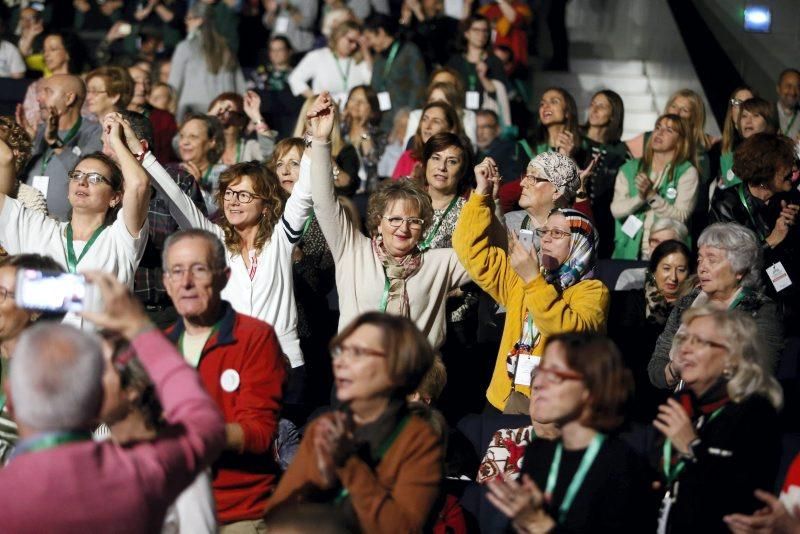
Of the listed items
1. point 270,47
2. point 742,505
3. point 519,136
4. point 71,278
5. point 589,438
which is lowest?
point 742,505

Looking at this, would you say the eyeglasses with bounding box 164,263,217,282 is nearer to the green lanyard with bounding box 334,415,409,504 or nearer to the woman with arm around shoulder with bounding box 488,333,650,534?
the green lanyard with bounding box 334,415,409,504

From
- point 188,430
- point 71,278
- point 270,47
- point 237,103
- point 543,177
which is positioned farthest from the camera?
point 270,47

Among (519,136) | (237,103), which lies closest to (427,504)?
(237,103)

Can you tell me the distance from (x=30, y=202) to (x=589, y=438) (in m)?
3.43

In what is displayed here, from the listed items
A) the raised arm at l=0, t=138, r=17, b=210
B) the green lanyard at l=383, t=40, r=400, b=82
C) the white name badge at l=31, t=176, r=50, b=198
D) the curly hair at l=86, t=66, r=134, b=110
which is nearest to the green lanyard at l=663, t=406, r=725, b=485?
the raised arm at l=0, t=138, r=17, b=210

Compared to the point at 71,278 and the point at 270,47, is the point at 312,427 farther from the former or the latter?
the point at 270,47

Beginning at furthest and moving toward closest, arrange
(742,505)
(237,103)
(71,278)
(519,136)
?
(519,136), (237,103), (742,505), (71,278)

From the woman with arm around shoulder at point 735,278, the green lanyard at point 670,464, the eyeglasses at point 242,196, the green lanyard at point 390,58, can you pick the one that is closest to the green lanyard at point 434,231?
the eyeglasses at point 242,196

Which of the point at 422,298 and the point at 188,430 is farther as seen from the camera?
the point at 422,298

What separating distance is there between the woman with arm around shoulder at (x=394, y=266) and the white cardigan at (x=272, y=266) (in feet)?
0.49

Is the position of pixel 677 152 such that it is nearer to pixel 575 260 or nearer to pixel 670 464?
pixel 575 260

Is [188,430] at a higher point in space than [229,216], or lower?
lower

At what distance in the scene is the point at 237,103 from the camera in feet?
27.0

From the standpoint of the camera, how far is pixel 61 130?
7.13 m
